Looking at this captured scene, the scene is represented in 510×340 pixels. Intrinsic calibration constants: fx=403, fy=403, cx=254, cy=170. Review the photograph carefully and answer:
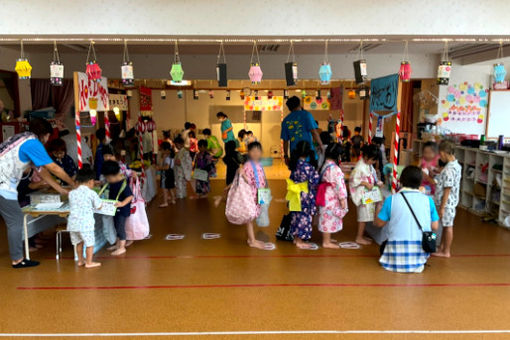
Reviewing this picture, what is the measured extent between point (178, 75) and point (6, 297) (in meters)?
3.06

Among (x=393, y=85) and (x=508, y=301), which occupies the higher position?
(x=393, y=85)

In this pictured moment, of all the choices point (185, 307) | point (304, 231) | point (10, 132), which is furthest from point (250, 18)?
point (10, 132)

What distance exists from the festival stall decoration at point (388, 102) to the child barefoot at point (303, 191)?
3.60ft

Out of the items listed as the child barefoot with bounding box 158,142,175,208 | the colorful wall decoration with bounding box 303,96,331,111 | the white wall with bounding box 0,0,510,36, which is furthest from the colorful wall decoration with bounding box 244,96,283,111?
the white wall with bounding box 0,0,510,36

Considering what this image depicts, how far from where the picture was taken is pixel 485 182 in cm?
720

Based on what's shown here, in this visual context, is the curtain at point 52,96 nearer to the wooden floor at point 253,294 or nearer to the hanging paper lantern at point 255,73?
the wooden floor at point 253,294

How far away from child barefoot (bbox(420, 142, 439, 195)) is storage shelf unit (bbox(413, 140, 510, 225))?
1911mm

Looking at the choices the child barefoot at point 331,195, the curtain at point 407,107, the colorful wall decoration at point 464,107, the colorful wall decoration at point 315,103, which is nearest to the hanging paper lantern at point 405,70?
the child barefoot at point 331,195

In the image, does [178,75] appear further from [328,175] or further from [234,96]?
[234,96]

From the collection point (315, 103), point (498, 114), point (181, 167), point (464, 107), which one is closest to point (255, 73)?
point (181, 167)

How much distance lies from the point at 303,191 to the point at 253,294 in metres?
1.66

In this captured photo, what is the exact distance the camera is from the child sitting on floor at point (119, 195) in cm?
484

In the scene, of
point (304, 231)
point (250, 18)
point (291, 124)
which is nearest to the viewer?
point (250, 18)

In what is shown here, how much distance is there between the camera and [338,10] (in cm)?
470
